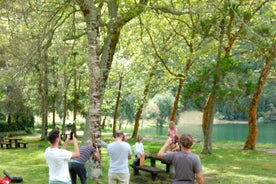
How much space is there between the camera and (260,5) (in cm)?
1831

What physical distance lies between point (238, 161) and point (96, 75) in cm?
869

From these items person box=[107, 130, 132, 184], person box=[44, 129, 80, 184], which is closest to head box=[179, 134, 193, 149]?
person box=[44, 129, 80, 184]

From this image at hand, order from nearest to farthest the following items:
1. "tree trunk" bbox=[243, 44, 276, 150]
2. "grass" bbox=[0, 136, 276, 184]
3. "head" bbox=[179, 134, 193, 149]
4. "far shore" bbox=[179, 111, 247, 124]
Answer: "head" bbox=[179, 134, 193, 149] → "grass" bbox=[0, 136, 276, 184] → "tree trunk" bbox=[243, 44, 276, 150] → "far shore" bbox=[179, 111, 247, 124]

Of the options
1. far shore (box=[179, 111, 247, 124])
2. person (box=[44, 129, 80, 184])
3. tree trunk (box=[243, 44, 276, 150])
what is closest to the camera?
person (box=[44, 129, 80, 184])

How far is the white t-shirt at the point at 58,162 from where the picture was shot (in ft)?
17.0

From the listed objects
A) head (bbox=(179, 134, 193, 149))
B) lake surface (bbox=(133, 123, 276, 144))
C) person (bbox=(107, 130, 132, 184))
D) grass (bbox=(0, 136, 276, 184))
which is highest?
head (bbox=(179, 134, 193, 149))

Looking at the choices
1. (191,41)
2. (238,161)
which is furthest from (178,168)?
(191,41)

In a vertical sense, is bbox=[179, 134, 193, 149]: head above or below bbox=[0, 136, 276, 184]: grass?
above

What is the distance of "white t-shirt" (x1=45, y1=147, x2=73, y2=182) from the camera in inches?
204

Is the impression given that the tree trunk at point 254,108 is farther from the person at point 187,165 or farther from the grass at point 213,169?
the person at point 187,165

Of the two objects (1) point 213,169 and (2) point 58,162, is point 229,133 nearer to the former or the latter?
(1) point 213,169

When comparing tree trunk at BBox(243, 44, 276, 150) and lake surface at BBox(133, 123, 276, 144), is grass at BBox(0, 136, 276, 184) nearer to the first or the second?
tree trunk at BBox(243, 44, 276, 150)

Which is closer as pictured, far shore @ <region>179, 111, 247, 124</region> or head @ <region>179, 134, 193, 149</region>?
head @ <region>179, 134, 193, 149</region>

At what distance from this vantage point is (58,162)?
205 inches
